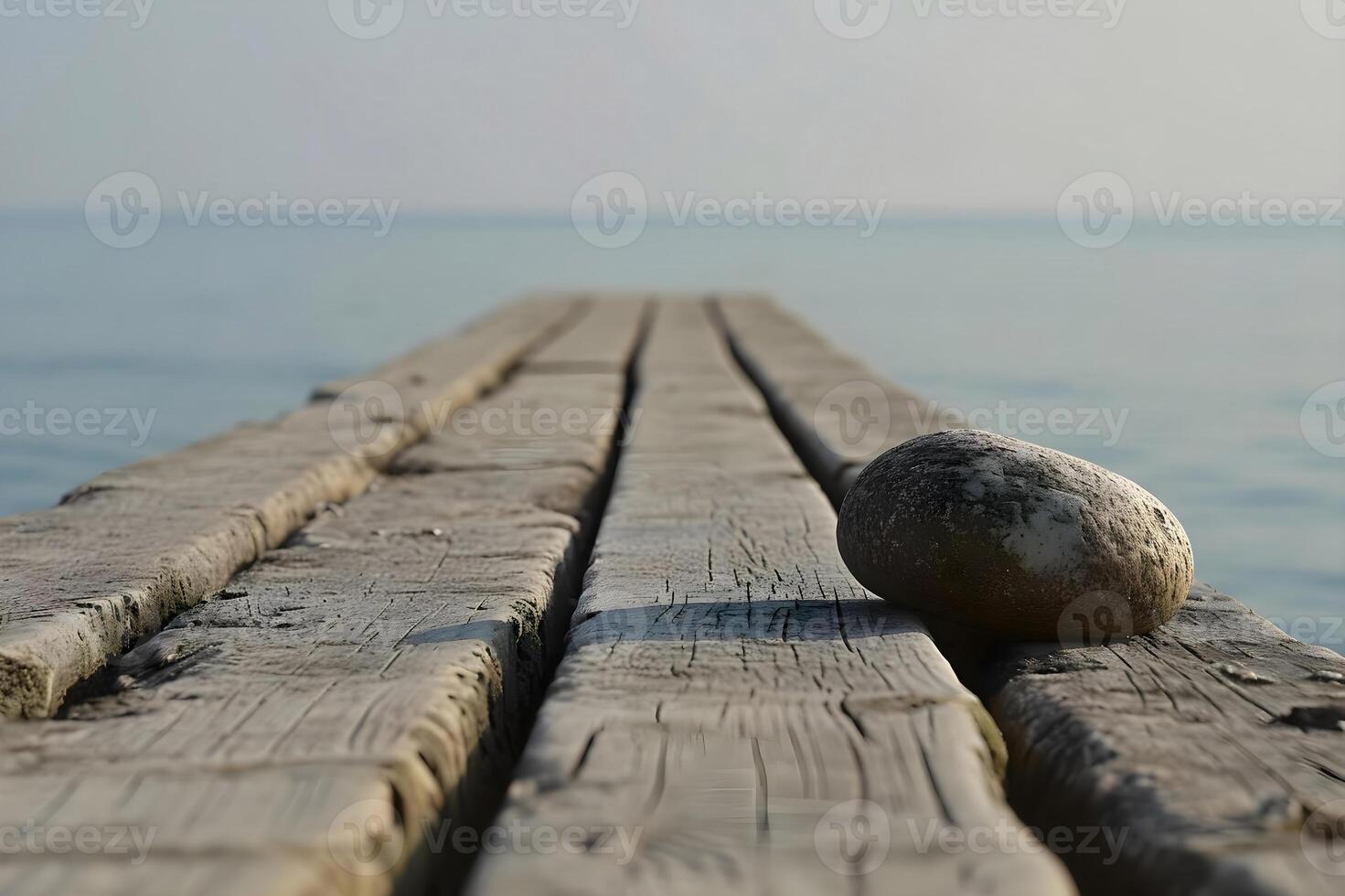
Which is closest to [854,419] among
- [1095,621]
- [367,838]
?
[1095,621]

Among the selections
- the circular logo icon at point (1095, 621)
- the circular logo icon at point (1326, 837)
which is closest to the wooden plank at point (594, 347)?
the circular logo icon at point (1095, 621)

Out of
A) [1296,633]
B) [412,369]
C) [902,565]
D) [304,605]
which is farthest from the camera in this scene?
[412,369]

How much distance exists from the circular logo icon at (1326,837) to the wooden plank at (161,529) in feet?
5.82

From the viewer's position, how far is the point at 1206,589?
252 cm

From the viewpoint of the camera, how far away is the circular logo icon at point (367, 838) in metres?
1.29

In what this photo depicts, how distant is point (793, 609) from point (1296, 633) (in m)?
2.89

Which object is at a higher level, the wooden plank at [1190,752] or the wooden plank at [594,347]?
the wooden plank at [594,347]

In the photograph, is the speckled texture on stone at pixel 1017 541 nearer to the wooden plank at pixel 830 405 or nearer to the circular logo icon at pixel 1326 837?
the circular logo icon at pixel 1326 837

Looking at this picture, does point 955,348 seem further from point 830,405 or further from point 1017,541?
point 1017,541

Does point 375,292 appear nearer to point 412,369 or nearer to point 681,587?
point 412,369

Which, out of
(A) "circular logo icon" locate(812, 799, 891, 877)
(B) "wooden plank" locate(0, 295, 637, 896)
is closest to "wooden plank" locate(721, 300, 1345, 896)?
(A) "circular logo icon" locate(812, 799, 891, 877)

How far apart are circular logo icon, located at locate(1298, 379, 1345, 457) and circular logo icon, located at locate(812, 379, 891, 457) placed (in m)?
4.66

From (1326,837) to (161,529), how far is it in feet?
7.95

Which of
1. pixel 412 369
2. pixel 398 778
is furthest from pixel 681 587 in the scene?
pixel 412 369
